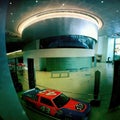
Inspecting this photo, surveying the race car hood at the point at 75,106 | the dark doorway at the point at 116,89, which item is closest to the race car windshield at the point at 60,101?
the race car hood at the point at 75,106

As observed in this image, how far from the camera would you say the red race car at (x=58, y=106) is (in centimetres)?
466

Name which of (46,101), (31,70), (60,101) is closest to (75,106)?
(60,101)

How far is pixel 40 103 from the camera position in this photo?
5.41 metres

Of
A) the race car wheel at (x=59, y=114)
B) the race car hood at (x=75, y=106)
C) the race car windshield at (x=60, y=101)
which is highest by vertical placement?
the race car windshield at (x=60, y=101)

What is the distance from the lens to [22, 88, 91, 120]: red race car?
466cm

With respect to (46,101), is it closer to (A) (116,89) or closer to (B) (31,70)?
(B) (31,70)

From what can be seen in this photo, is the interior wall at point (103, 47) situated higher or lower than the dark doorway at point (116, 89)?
higher

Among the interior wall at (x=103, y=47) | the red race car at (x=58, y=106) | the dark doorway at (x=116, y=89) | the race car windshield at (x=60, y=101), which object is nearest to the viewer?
the red race car at (x=58, y=106)

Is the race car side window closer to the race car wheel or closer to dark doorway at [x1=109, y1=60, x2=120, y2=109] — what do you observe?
the race car wheel

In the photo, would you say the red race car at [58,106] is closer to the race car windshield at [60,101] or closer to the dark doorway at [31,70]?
the race car windshield at [60,101]

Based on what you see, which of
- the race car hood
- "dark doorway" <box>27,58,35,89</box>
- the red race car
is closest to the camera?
the red race car

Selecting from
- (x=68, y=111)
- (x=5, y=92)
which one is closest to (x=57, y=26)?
(x=68, y=111)

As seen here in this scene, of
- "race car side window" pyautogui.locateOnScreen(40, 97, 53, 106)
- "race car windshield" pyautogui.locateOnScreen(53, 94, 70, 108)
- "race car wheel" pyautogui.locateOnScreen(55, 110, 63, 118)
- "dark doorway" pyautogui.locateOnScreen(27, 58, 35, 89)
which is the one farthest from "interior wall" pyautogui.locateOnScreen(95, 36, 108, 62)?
"race car wheel" pyautogui.locateOnScreen(55, 110, 63, 118)

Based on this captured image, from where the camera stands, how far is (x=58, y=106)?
16.4 ft
